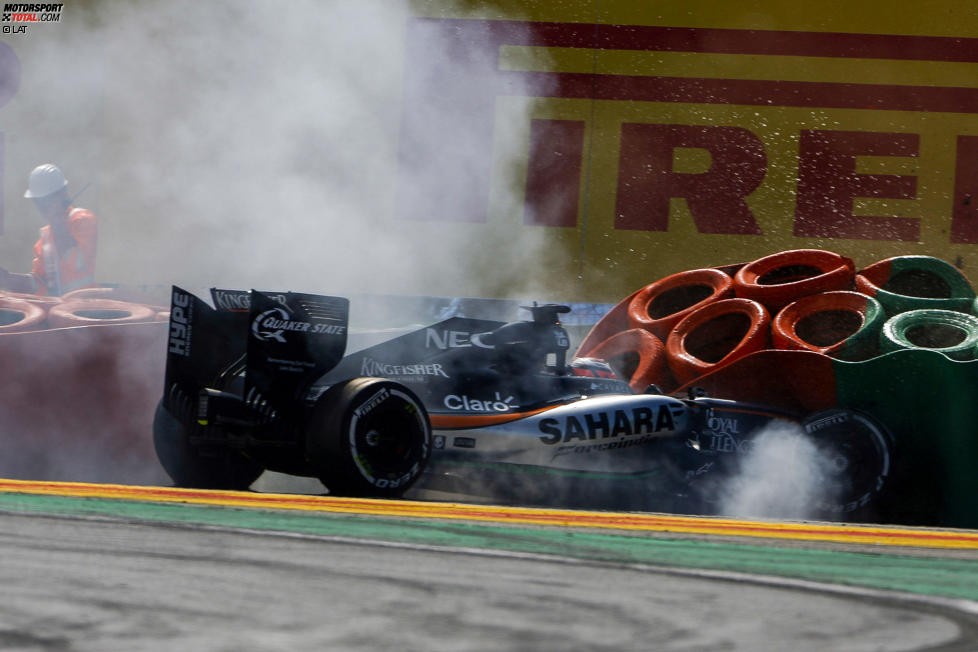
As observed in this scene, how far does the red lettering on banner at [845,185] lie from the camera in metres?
9.16

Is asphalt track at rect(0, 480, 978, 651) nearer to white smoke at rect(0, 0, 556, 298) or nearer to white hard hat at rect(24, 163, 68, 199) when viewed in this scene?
white smoke at rect(0, 0, 556, 298)

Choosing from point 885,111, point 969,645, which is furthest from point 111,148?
point 969,645

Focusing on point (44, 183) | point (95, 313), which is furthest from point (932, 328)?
point (44, 183)

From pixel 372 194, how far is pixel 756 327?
144 inches

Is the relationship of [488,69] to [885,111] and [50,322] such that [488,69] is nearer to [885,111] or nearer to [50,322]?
[885,111]

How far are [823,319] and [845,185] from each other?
2453 mm

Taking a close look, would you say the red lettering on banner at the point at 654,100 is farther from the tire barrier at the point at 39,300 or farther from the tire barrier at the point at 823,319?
the tire barrier at the point at 39,300

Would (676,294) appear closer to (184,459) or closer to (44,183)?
(184,459)

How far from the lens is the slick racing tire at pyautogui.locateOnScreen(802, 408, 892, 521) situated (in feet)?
18.7

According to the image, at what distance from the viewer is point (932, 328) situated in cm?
668

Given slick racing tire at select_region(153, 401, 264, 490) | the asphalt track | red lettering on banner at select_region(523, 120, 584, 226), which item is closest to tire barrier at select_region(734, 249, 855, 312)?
red lettering on banner at select_region(523, 120, 584, 226)

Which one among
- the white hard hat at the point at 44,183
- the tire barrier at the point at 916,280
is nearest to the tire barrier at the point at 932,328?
the tire barrier at the point at 916,280

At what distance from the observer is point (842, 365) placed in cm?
592

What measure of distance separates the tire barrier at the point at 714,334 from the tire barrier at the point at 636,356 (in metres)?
0.07
